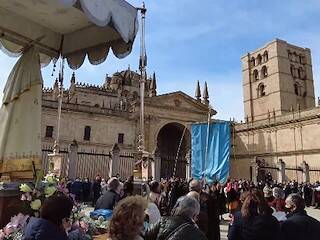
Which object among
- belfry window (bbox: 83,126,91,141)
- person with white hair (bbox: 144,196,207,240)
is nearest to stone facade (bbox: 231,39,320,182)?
belfry window (bbox: 83,126,91,141)

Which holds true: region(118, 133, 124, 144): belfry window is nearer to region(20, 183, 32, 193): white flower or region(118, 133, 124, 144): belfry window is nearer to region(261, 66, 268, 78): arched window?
region(261, 66, 268, 78): arched window

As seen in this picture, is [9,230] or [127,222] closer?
[127,222]

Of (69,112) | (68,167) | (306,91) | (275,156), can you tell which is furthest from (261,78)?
(68,167)

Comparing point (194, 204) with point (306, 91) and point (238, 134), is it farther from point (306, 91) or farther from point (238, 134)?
point (306, 91)

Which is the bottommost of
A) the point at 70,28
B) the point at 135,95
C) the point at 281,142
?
the point at 70,28

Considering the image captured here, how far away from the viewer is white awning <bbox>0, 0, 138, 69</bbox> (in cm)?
418

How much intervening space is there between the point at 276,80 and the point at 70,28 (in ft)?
158

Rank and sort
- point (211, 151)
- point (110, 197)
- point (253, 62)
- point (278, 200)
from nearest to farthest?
point (110, 197)
point (278, 200)
point (211, 151)
point (253, 62)

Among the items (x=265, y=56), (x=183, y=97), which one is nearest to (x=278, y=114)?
(x=265, y=56)

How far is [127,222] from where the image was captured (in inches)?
92.3

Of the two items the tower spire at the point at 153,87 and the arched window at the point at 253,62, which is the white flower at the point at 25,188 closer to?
the tower spire at the point at 153,87

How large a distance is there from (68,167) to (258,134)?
26592 mm

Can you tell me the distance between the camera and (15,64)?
15.3ft

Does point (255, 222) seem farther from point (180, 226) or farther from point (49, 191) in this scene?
point (49, 191)
